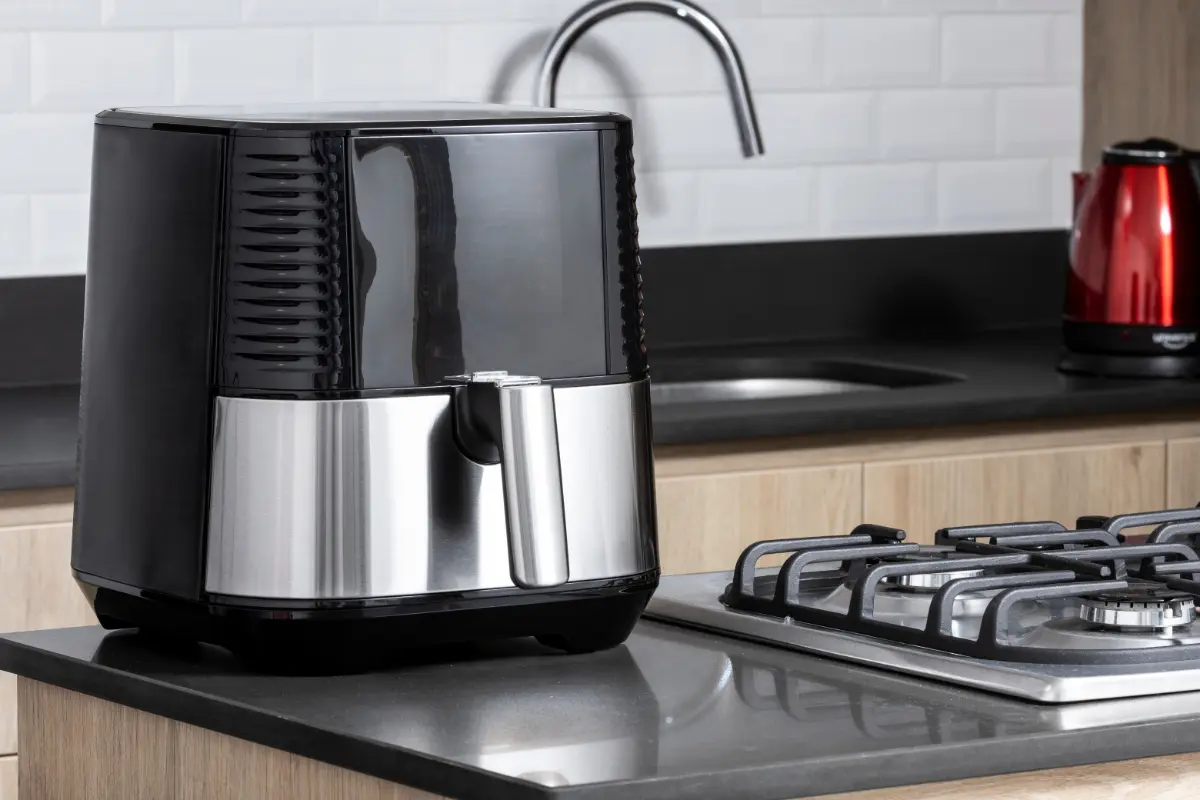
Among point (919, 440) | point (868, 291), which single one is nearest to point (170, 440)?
point (919, 440)

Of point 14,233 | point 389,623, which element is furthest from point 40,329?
point 389,623

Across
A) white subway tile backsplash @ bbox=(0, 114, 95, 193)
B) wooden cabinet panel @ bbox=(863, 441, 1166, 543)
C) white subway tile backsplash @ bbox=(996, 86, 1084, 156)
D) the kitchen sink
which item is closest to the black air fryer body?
wooden cabinet panel @ bbox=(863, 441, 1166, 543)

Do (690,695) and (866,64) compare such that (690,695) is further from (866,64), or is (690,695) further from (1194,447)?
(866,64)

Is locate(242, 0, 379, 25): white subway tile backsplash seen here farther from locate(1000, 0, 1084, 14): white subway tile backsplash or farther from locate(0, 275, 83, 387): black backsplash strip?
locate(1000, 0, 1084, 14): white subway tile backsplash

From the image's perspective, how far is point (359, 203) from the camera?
1086 mm

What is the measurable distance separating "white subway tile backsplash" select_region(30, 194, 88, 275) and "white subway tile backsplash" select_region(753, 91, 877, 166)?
97 cm

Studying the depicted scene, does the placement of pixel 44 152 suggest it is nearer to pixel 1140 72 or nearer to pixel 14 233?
pixel 14 233

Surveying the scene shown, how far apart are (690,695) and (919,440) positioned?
151 centimetres

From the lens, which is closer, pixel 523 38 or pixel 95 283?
pixel 95 283

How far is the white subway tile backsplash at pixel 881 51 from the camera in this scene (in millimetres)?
3143

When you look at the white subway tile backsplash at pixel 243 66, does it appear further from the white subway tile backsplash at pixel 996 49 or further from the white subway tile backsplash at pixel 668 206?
the white subway tile backsplash at pixel 996 49

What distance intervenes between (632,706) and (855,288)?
87.8 inches

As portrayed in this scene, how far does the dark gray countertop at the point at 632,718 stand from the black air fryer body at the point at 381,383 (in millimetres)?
31

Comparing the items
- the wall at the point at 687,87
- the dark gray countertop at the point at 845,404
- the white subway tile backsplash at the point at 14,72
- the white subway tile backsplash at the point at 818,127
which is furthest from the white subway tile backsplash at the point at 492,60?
the white subway tile backsplash at the point at 14,72
